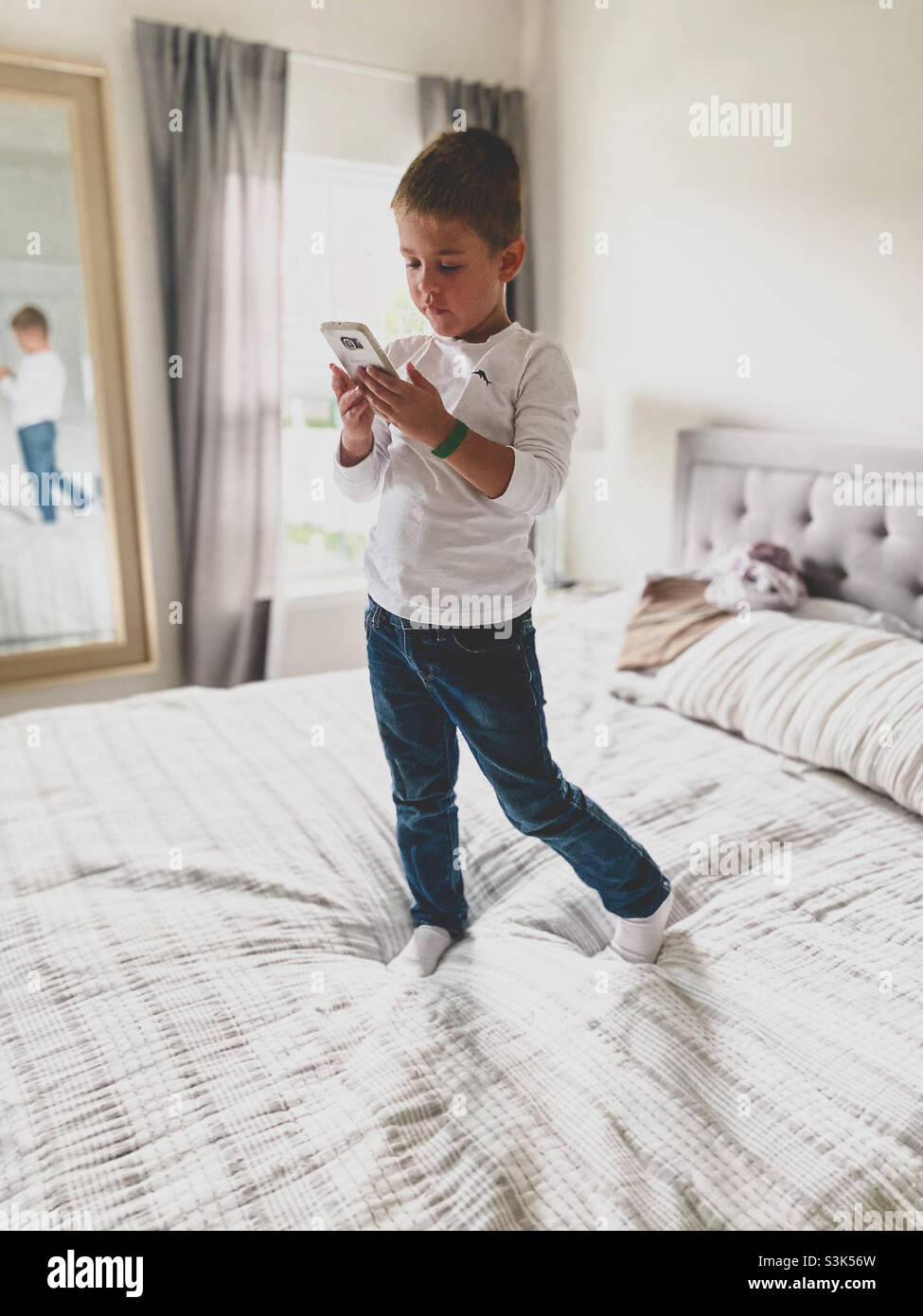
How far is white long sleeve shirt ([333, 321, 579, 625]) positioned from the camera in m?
1.23

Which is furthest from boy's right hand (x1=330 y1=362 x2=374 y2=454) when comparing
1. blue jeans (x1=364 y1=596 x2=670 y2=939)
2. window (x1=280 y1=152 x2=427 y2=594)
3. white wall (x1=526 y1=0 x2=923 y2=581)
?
window (x1=280 y1=152 x2=427 y2=594)

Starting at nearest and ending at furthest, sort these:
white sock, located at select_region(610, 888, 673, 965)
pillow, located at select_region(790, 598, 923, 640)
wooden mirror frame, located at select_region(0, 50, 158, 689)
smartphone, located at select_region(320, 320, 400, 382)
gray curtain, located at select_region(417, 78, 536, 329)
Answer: smartphone, located at select_region(320, 320, 400, 382), white sock, located at select_region(610, 888, 673, 965), pillow, located at select_region(790, 598, 923, 640), wooden mirror frame, located at select_region(0, 50, 158, 689), gray curtain, located at select_region(417, 78, 536, 329)

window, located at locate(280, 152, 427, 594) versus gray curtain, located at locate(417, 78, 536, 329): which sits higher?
gray curtain, located at locate(417, 78, 536, 329)

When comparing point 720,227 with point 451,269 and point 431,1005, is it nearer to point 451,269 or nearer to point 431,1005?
point 451,269

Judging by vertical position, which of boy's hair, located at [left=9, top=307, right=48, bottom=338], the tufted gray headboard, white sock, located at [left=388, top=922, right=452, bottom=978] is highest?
boy's hair, located at [left=9, top=307, right=48, bottom=338]

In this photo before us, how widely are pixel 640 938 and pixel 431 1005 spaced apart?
1.07 ft

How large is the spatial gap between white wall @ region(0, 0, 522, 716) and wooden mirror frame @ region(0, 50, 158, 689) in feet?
0.15

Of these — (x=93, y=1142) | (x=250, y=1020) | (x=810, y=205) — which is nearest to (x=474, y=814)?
(x=250, y=1020)

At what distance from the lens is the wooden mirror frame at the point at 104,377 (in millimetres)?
2705

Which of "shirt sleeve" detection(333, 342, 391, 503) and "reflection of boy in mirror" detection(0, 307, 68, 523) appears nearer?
"shirt sleeve" detection(333, 342, 391, 503)

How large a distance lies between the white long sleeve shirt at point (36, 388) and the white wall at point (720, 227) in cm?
175

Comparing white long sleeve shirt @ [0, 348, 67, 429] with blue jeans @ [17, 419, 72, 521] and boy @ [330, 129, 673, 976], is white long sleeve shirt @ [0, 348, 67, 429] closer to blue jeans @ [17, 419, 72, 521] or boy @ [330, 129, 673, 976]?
blue jeans @ [17, 419, 72, 521]

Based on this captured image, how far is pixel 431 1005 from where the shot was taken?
3.97ft

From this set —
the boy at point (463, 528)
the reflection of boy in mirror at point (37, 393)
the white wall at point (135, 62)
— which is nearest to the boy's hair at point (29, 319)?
the reflection of boy in mirror at point (37, 393)
